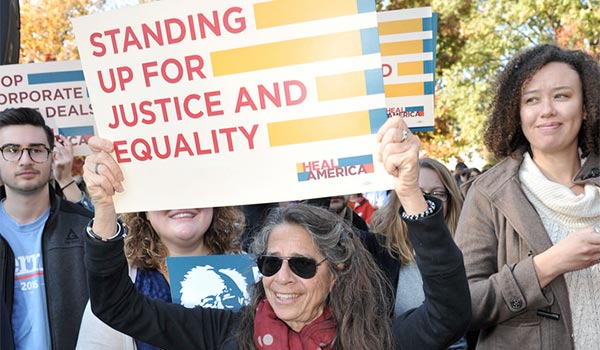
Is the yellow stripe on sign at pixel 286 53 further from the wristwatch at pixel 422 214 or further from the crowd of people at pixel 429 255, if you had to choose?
the wristwatch at pixel 422 214

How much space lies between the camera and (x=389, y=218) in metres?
3.62

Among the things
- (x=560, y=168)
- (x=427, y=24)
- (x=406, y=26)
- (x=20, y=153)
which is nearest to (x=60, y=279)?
(x=20, y=153)

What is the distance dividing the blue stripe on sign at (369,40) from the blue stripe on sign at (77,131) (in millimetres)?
3396

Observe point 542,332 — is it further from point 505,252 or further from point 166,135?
point 166,135

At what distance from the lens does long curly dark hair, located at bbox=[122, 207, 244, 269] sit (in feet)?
9.16

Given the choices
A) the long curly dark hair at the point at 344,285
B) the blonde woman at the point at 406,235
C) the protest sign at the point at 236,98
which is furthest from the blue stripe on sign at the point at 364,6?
the blonde woman at the point at 406,235

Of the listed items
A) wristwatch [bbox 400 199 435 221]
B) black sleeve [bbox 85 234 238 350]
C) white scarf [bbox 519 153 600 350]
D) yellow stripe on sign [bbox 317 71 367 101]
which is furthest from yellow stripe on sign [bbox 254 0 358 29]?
white scarf [bbox 519 153 600 350]

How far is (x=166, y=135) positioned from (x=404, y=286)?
4.92 feet

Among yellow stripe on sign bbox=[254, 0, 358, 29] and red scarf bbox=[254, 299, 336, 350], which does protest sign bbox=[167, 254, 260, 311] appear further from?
yellow stripe on sign bbox=[254, 0, 358, 29]

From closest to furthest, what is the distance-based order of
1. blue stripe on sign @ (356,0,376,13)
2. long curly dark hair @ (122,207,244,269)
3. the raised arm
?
the raised arm < blue stripe on sign @ (356,0,376,13) < long curly dark hair @ (122,207,244,269)

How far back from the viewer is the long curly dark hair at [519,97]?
2.51 meters

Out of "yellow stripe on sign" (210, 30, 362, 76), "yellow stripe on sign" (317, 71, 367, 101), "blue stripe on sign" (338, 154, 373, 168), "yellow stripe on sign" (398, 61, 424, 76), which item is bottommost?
"blue stripe on sign" (338, 154, 373, 168)

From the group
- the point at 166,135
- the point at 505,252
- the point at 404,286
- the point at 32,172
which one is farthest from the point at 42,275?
the point at 505,252

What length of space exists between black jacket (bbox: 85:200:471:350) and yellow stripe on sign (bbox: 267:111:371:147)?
1.20 ft
